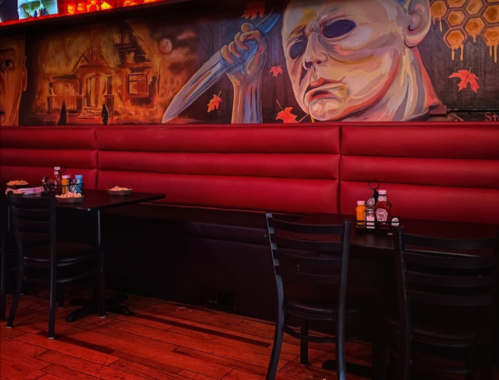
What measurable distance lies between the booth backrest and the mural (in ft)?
0.59

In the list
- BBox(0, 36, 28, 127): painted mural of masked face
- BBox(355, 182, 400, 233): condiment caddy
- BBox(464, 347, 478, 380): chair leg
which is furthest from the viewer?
BBox(0, 36, 28, 127): painted mural of masked face

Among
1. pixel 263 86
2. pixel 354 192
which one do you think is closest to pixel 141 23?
pixel 263 86

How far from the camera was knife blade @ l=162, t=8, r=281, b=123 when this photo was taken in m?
4.13

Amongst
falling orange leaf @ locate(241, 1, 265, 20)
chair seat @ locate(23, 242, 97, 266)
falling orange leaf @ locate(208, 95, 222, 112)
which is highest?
falling orange leaf @ locate(241, 1, 265, 20)

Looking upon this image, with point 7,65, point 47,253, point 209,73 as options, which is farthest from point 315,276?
point 7,65

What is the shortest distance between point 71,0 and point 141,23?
0.89 m

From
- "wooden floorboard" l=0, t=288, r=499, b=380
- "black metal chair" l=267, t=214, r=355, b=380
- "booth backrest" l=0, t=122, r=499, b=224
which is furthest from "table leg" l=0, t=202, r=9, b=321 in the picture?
"black metal chair" l=267, t=214, r=355, b=380

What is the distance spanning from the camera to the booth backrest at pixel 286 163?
3.34 m

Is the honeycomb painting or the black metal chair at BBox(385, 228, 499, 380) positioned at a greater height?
the honeycomb painting

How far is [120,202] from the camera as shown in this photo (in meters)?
3.59

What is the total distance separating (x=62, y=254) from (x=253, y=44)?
213cm

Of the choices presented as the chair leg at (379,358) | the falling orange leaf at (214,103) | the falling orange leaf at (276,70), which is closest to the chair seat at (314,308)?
the chair leg at (379,358)

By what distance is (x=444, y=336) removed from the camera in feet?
7.10

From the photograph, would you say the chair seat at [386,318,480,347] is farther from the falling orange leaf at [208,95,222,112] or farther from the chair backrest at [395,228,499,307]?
the falling orange leaf at [208,95,222,112]
